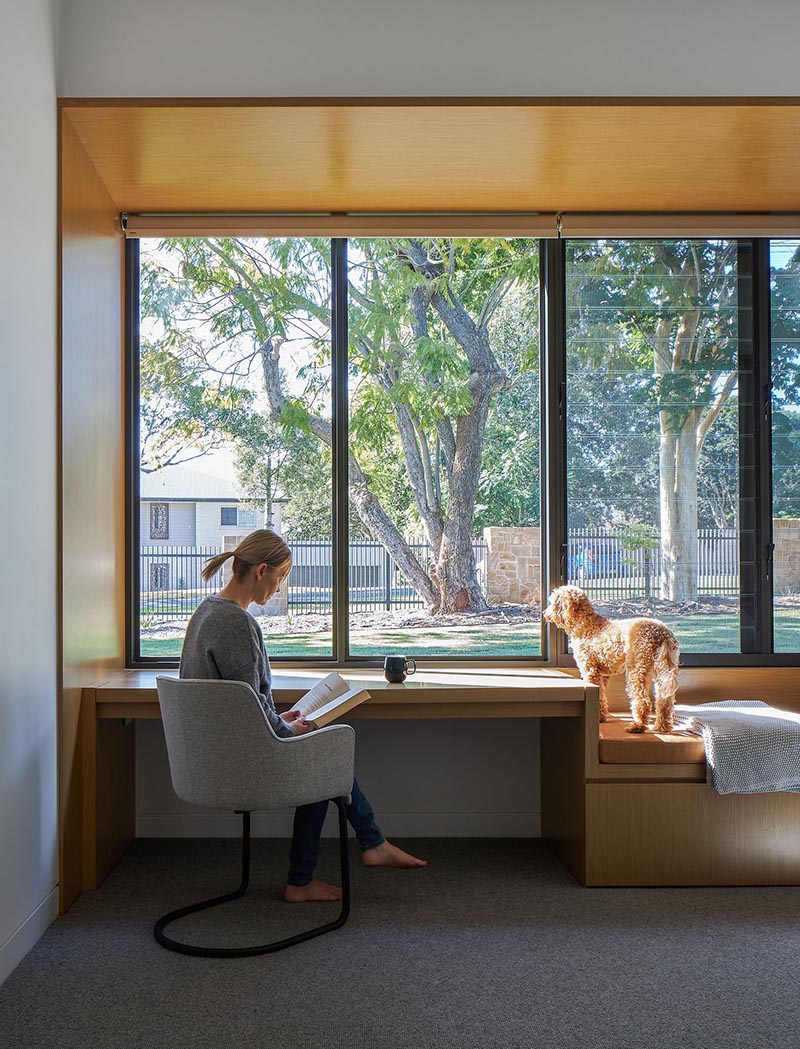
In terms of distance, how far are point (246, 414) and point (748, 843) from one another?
2519mm

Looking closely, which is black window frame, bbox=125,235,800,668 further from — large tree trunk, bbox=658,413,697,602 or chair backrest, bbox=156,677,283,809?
chair backrest, bbox=156,677,283,809

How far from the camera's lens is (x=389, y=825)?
3.86m

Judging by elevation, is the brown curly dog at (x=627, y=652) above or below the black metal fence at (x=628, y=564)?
below

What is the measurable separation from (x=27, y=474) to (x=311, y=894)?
1.61 m

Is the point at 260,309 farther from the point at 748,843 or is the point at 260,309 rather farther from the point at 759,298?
the point at 748,843

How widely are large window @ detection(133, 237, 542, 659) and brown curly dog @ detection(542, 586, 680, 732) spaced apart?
0.40 m

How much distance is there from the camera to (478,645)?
3.99 metres

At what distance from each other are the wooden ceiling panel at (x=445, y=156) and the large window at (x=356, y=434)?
1.01 ft

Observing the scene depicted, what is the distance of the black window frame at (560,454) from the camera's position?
13.0ft

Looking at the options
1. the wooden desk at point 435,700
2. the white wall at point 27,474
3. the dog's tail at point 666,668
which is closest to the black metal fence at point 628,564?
the dog's tail at point 666,668

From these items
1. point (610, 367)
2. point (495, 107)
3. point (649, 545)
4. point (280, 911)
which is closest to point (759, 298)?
point (610, 367)

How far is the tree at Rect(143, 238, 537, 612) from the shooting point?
397 centimetres

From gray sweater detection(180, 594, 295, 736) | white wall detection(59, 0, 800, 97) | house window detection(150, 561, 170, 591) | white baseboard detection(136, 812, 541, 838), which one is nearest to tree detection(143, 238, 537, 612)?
house window detection(150, 561, 170, 591)

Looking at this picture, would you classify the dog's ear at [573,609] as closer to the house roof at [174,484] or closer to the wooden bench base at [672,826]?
the wooden bench base at [672,826]
